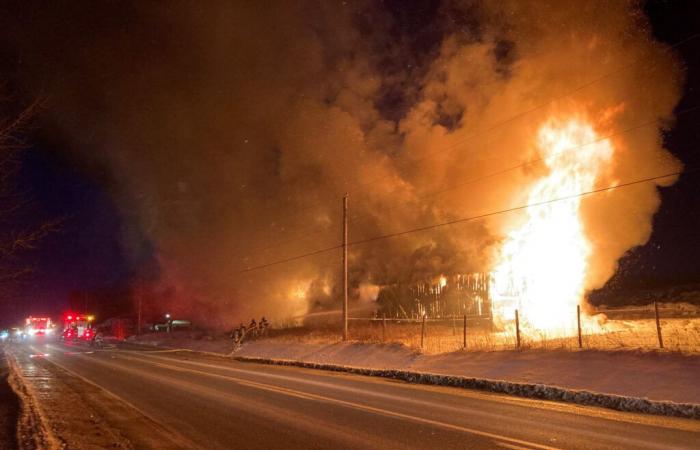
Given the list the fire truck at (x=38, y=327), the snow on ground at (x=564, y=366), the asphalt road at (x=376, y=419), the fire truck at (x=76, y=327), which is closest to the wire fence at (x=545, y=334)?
the snow on ground at (x=564, y=366)

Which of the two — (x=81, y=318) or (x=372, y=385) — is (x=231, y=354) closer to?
(x=372, y=385)

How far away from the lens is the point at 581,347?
1509cm

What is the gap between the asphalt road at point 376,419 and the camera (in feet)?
22.8

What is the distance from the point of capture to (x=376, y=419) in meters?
8.51

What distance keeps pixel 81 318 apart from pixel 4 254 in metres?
48.0

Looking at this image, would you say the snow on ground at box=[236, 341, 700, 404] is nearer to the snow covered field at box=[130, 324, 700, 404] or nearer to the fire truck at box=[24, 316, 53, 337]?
the snow covered field at box=[130, 324, 700, 404]

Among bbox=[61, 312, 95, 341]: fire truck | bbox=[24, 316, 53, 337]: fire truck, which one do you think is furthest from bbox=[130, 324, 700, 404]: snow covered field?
bbox=[24, 316, 53, 337]: fire truck

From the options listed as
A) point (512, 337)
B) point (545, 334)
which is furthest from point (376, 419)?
point (545, 334)

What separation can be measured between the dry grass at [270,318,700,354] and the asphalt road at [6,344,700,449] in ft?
16.5

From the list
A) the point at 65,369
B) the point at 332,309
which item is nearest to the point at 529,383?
the point at 65,369

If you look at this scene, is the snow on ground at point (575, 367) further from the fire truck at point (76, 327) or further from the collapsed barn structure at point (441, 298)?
the fire truck at point (76, 327)

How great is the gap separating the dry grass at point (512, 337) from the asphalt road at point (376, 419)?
5.03 meters

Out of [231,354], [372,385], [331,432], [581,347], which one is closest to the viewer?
[331,432]

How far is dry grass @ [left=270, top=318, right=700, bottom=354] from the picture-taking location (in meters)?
15.7
